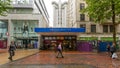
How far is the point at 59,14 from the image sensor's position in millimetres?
176625

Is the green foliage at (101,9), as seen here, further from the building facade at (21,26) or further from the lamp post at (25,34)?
the lamp post at (25,34)

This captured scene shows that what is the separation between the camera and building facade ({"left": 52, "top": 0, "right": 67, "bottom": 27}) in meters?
174

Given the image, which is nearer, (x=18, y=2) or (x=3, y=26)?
(x=3, y=26)

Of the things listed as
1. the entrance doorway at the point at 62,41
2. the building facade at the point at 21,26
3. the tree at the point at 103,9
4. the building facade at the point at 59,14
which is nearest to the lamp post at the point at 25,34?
the building facade at the point at 21,26

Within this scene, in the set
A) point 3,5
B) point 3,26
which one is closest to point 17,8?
point 3,26

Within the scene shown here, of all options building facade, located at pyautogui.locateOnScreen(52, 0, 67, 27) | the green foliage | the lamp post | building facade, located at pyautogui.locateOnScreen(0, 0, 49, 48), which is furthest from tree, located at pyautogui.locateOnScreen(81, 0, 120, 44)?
building facade, located at pyautogui.locateOnScreen(52, 0, 67, 27)

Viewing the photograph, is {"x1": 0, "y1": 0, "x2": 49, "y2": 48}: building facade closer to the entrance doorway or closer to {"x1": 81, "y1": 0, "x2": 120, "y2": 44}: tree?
the entrance doorway

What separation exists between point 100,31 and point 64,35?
13.2 m

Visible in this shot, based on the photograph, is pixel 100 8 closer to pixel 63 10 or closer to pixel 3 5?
pixel 3 5

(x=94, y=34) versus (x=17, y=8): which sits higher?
(x=17, y=8)

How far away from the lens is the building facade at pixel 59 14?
173625 millimetres

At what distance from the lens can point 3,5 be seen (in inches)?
1624

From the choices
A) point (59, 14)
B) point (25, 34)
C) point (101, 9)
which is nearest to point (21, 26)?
point (25, 34)

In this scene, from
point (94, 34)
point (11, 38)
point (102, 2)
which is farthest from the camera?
point (94, 34)
